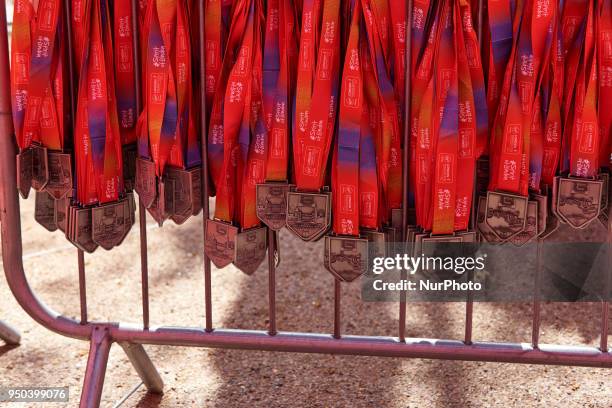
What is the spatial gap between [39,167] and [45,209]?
0.20m

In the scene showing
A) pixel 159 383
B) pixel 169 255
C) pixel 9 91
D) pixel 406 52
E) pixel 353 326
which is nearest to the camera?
pixel 406 52

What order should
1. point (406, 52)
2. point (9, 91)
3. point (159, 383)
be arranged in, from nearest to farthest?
point (406, 52), point (9, 91), point (159, 383)

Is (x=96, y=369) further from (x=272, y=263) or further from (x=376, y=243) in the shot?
(x=376, y=243)

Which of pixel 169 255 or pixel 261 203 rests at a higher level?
pixel 261 203

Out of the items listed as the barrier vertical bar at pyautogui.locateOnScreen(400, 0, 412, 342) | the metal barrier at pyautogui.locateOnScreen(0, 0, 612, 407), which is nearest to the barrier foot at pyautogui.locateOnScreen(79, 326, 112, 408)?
the metal barrier at pyautogui.locateOnScreen(0, 0, 612, 407)

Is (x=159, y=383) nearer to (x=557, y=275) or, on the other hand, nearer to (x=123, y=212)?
(x=123, y=212)

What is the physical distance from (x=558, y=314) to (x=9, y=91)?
255 centimetres

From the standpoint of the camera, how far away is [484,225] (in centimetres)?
229

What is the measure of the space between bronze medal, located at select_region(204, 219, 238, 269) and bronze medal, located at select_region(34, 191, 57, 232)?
504mm

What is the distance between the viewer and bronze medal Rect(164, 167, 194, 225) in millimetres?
2369

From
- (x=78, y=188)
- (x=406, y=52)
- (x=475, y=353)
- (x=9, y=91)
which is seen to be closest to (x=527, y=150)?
(x=406, y=52)

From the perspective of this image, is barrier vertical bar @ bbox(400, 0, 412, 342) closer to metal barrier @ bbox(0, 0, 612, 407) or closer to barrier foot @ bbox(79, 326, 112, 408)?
metal barrier @ bbox(0, 0, 612, 407)

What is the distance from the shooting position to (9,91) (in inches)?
91.9

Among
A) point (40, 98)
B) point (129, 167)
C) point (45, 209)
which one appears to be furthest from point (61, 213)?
point (40, 98)
